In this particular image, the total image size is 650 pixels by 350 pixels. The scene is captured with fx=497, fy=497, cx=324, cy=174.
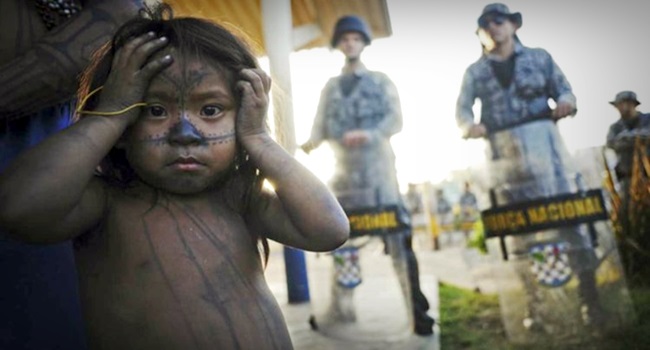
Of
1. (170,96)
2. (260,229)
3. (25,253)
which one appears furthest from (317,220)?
(25,253)

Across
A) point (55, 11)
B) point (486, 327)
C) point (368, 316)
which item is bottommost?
point (486, 327)

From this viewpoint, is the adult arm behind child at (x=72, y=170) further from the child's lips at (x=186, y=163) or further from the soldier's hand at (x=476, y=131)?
the soldier's hand at (x=476, y=131)

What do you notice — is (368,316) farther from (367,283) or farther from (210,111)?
(210,111)

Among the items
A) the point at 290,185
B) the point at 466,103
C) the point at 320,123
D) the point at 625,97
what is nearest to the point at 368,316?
the point at 320,123

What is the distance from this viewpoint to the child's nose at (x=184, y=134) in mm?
1172

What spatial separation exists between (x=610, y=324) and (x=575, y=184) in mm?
1110

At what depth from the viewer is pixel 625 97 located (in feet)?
14.8

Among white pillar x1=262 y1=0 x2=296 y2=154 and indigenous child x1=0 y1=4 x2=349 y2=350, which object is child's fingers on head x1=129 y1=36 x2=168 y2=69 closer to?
indigenous child x1=0 y1=4 x2=349 y2=350

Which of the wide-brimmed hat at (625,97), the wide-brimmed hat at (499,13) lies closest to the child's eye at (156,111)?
the wide-brimmed hat at (499,13)

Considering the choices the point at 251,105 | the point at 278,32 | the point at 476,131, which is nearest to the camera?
the point at 251,105

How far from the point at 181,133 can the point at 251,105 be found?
211mm

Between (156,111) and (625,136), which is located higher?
(625,136)

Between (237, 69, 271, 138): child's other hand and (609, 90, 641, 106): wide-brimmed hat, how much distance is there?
4.27 meters

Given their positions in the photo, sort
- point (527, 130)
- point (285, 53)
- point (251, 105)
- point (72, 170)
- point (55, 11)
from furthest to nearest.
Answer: point (285, 53) → point (527, 130) → point (55, 11) → point (251, 105) → point (72, 170)
